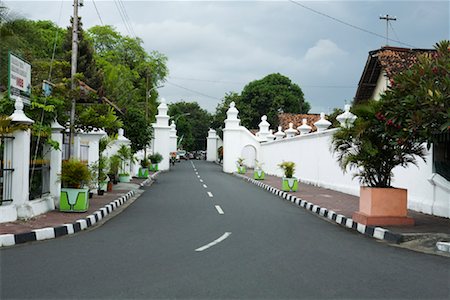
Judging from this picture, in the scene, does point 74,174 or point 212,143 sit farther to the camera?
point 212,143

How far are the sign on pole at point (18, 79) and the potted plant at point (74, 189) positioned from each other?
6.75 ft

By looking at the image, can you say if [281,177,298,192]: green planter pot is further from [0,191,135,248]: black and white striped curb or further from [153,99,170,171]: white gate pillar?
[153,99,170,171]: white gate pillar

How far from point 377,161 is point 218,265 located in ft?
18.6

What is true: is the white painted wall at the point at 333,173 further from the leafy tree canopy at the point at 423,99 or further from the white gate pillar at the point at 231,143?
the leafy tree canopy at the point at 423,99

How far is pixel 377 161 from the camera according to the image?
35.2ft

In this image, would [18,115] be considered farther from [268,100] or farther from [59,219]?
[268,100]

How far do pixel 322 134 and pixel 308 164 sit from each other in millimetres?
2795

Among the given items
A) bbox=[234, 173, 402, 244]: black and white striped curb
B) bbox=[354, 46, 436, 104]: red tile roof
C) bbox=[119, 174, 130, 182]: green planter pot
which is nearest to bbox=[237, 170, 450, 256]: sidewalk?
bbox=[234, 173, 402, 244]: black and white striped curb

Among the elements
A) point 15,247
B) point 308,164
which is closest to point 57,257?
point 15,247

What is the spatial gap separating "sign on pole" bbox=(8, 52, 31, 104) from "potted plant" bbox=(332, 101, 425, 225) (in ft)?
24.7

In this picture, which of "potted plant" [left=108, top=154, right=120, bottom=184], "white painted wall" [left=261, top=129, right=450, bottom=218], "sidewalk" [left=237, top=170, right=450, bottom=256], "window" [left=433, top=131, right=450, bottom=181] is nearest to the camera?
"sidewalk" [left=237, top=170, right=450, bottom=256]

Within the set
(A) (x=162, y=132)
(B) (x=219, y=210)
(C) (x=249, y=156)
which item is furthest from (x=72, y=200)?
(C) (x=249, y=156)

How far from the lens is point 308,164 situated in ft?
81.8

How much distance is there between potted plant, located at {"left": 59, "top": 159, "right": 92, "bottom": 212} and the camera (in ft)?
39.2
